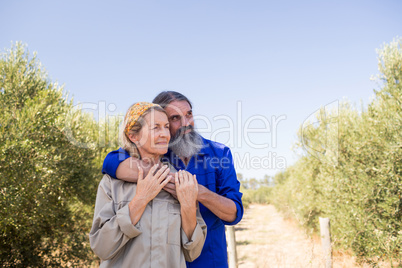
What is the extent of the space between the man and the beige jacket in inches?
5.1

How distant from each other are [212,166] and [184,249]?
2.37ft

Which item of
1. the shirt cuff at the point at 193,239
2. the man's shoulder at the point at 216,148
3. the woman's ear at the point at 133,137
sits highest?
the woman's ear at the point at 133,137

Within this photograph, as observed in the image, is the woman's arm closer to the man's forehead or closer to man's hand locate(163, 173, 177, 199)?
man's hand locate(163, 173, 177, 199)

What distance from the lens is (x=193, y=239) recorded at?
71.4 inches

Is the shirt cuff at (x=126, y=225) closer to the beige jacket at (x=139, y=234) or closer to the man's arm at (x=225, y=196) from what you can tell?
the beige jacket at (x=139, y=234)

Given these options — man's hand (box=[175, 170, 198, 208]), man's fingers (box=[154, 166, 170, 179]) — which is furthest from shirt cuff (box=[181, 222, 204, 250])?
man's fingers (box=[154, 166, 170, 179])

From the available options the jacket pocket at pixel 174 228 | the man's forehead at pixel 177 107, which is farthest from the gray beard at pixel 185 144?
the jacket pocket at pixel 174 228

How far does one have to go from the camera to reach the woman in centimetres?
174

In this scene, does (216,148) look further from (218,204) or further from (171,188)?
(171,188)

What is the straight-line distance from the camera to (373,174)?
972 centimetres

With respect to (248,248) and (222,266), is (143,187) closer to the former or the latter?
(222,266)

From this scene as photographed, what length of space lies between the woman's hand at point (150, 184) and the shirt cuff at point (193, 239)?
1.03 ft

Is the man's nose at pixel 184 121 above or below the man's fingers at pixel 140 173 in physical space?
above

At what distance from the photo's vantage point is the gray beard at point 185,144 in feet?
7.93
